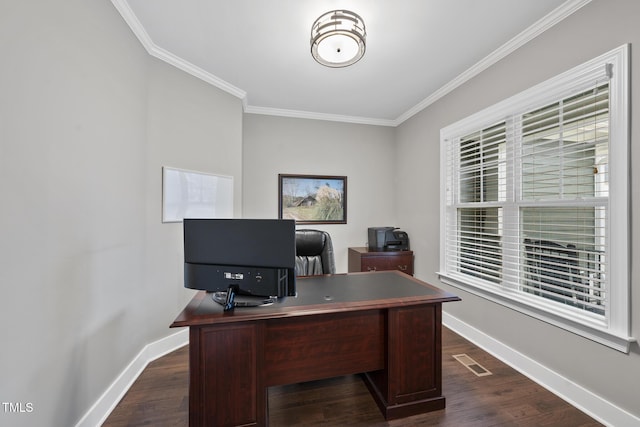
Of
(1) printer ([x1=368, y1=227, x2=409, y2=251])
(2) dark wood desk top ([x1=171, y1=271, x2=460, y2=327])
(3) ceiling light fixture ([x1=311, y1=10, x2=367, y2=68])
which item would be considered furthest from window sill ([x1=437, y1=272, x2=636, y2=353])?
(3) ceiling light fixture ([x1=311, y1=10, x2=367, y2=68])

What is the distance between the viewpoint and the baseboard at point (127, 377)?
5.13 feet

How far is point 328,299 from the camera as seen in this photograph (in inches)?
63.8

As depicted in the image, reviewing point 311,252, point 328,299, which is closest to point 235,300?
point 328,299

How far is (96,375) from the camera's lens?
1609 mm

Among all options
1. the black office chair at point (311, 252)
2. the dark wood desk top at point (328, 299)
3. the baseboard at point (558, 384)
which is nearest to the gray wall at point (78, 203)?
the dark wood desk top at point (328, 299)

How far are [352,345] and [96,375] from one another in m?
1.63

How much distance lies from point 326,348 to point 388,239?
2325 mm

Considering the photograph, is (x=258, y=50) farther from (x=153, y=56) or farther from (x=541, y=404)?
(x=541, y=404)

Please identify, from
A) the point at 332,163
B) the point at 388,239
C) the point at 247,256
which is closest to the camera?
the point at 247,256

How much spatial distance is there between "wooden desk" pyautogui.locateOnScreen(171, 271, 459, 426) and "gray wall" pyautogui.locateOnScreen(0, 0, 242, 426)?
0.65 metres

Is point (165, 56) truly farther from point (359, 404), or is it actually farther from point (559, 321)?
point (559, 321)

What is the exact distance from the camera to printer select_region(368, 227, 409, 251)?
3.66 metres

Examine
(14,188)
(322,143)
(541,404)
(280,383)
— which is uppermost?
(322,143)

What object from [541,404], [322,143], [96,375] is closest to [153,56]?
[322,143]
